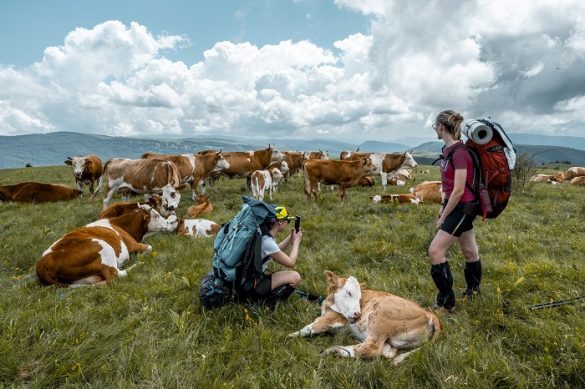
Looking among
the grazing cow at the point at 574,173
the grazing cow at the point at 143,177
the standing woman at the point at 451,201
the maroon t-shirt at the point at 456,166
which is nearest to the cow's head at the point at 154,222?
the grazing cow at the point at 143,177

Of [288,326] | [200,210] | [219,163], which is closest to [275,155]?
[219,163]

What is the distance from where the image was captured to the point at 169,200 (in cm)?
1207

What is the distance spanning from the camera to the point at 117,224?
873cm

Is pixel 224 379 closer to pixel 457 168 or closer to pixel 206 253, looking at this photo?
pixel 457 168

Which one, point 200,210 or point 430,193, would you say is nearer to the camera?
point 200,210

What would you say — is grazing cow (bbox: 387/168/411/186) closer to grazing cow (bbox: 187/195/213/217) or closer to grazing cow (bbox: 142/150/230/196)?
grazing cow (bbox: 142/150/230/196)

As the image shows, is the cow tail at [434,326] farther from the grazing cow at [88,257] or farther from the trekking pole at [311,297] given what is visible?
the grazing cow at [88,257]

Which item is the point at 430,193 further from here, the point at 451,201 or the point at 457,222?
the point at 451,201

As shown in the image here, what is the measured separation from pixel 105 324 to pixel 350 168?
41.0 feet

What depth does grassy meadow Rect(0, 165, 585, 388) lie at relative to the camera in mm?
3463

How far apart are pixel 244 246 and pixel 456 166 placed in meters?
2.78

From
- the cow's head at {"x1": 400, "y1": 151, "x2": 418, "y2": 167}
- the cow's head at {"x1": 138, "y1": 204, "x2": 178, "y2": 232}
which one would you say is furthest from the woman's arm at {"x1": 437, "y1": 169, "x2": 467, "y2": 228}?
the cow's head at {"x1": 400, "y1": 151, "x2": 418, "y2": 167}

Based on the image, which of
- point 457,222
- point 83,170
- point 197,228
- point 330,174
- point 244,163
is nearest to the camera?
point 457,222

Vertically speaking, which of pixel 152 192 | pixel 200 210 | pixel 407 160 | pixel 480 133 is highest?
pixel 480 133
